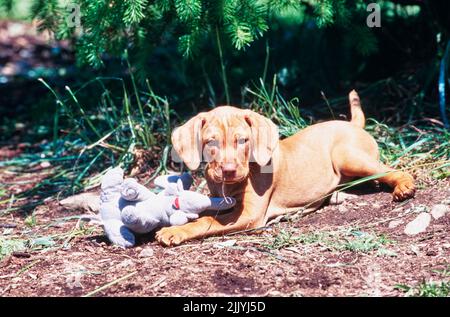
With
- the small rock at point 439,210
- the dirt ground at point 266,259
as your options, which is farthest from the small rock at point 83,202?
the small rock at point 439,210

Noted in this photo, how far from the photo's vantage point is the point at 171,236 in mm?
4219

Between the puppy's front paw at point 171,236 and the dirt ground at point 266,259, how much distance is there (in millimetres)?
49

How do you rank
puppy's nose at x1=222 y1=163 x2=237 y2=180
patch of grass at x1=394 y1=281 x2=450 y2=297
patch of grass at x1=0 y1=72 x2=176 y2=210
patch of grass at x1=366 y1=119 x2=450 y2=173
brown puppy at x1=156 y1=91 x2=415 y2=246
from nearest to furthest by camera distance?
patch of grass at x1=394 y1=281 x2=450 y2=297
puppy's nose at x1=222 y1=163 x2=237 y2=180
brown puppy at x1=156 y1=91 x2=415 y2=246
patch of grass at x1=366 y1=119 x2=450 y2=173
patch of grass at x1=0 y1=72 x2=176 y2=210

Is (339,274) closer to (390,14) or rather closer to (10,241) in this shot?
(10,241)

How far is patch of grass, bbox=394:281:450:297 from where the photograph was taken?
3416 mm

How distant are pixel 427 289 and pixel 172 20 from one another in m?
3.01

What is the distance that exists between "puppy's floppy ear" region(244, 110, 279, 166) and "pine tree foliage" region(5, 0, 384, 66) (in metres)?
0.69

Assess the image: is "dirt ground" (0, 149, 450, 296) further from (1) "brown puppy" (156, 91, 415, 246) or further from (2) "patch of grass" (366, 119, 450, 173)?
(2) "patch of grass" (366, 119, 450, 173)

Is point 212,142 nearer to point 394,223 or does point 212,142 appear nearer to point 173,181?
point 173,181

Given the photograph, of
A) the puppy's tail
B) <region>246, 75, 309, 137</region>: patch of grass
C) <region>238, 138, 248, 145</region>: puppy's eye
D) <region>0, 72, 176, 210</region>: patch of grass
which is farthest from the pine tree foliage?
<region>238, 138, 248, 145</region>: puppy's eye

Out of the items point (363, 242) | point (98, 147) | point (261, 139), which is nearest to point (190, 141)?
point (261, 139)

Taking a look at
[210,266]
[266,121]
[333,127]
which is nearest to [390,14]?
[333,127]

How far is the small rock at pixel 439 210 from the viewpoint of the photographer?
14.3 feet
